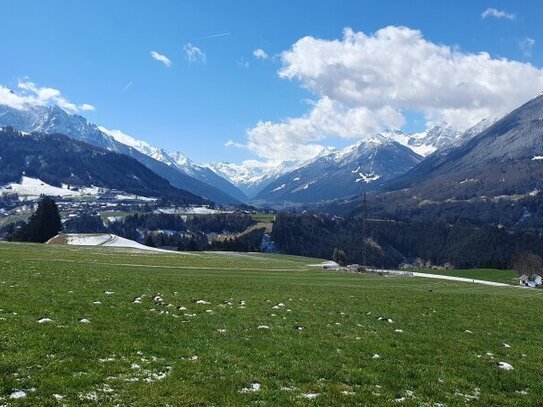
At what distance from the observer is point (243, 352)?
20.7 meters

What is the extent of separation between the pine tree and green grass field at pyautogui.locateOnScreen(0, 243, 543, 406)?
125 meters

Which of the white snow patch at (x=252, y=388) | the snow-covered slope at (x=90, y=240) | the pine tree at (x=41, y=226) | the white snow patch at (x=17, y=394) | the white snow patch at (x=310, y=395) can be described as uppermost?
the pine tree at (x=41, y=226)

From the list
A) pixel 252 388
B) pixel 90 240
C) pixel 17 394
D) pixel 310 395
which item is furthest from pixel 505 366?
pixel 90 240

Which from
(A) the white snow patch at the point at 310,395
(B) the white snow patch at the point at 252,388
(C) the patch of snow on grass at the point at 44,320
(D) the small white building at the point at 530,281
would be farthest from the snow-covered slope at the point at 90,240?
(A) the white snow patch at the point at 310,395

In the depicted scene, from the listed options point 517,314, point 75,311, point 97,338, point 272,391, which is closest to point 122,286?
point 75,311

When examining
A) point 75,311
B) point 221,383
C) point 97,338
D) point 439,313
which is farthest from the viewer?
point 439,313

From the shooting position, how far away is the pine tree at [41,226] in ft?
482

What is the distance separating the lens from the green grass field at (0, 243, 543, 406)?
50.2 feet

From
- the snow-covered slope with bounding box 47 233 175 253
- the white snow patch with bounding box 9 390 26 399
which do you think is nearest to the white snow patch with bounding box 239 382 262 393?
the white snow patch with bounding box 9 390 26 399

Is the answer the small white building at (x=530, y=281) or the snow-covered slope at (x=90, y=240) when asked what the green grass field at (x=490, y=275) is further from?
the snow-covered slope at (x=90, y=240)

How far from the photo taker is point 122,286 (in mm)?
38844

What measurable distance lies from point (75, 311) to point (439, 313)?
86.6ft

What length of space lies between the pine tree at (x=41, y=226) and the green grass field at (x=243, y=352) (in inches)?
4916

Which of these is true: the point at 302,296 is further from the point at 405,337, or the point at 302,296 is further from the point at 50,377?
the point at 50,377
